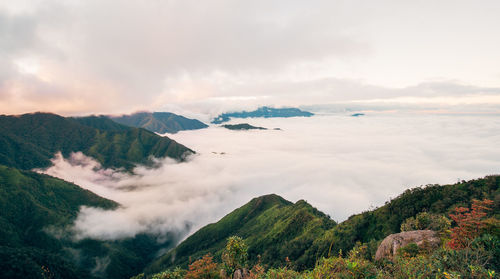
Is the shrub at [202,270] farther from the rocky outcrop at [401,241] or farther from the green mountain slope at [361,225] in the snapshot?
the green mountain slope at [361,225]

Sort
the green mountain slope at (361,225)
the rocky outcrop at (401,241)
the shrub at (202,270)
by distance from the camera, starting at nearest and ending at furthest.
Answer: the shrub at (202,270), the rocky outcrop at (401,241), the green mountain slope at (361,225)

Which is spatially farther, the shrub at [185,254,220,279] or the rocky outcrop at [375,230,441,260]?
the rocky outcrop at [375,230,441,260]

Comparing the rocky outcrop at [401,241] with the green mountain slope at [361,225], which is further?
the green mountain slope at [361,225]

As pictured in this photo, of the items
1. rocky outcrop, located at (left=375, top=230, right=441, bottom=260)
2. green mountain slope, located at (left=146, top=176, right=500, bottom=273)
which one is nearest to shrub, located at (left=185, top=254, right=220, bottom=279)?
rocky outcrop, located at (left=375, top=230, right=441, bottom=260)

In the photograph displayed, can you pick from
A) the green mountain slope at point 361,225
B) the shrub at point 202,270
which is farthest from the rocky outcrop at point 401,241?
the green mountain slope at point 361,225

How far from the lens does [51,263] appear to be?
167125mm

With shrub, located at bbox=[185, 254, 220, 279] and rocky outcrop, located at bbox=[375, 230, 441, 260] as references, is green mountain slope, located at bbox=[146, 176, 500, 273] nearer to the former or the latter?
rocky outcrop, located at bbox=[375, 230, 441, 260]

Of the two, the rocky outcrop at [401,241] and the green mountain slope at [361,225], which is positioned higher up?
the rocky outcrop at [401,241]

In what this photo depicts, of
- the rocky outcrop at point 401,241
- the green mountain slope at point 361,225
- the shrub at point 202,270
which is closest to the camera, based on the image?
the shrub at point 202,270

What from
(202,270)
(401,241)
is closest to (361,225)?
(401,241)

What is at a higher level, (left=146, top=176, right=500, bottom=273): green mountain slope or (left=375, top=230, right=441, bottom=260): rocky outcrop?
(left=375, top=230, right=441, bottom=260): rocky outcrop

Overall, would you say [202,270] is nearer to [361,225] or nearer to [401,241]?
[401,241]

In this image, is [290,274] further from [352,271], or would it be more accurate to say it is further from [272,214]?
[272,214]

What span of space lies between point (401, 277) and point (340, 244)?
317 ft
